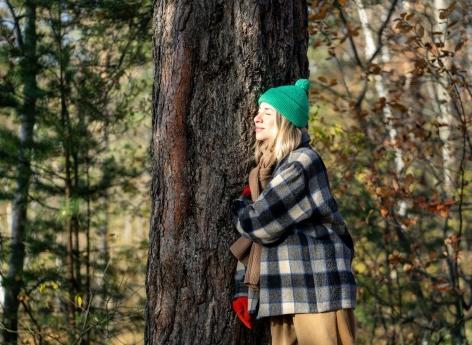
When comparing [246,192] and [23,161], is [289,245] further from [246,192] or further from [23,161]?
[23,161]

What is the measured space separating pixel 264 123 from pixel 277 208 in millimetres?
432

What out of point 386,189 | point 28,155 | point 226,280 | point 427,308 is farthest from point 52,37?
point 427,308

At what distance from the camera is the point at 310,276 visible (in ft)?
10.5

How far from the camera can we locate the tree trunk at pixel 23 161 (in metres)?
6.84

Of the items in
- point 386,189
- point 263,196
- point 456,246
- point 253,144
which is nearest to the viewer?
point 263,196

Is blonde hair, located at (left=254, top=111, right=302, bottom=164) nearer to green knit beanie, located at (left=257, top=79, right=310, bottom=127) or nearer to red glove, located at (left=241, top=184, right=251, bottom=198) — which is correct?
green knit beanie, located at (left=257, top=79, right=310, bottom=127)

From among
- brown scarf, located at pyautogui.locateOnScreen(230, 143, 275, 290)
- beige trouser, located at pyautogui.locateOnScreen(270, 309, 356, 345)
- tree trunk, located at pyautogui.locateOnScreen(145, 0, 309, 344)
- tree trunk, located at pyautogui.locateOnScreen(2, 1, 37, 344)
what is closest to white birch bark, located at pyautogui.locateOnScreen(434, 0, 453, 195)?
tree trunk, located at pyautogui.locateOnScreen(145, 0, 309, 344)

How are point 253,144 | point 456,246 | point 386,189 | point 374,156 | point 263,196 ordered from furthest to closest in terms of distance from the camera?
point 374,156 < point 386,189 < point 456,246 < point 253,144 < point 263,196

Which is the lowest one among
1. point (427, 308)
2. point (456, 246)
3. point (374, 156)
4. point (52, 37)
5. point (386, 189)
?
point (427, 308)

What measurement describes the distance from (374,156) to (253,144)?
5.21 metres

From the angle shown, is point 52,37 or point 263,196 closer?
point 263,196

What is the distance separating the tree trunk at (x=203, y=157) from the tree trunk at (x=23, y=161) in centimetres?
379

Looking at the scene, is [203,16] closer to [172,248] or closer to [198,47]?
[198,47]

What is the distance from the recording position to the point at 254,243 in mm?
3287
